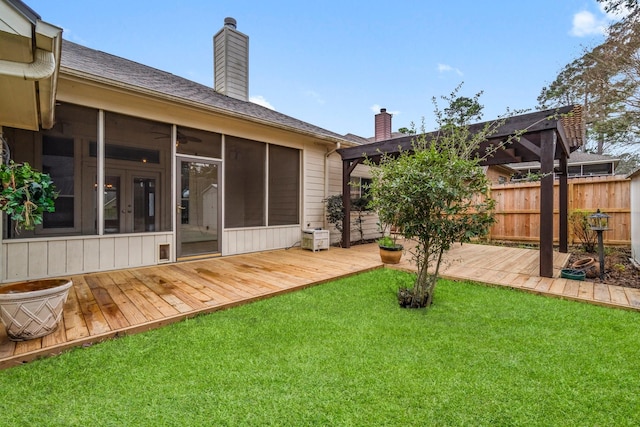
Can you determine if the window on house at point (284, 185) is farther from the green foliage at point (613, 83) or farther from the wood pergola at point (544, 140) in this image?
the green foliage at point (613, 83)

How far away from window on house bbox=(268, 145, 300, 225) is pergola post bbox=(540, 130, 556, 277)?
4.49 m

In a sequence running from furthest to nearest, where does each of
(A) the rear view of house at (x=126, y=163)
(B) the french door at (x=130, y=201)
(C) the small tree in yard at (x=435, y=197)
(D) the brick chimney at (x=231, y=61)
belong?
(D) the brick chimney at (x=231, y=61) → (B) the french door at (x=130, y=201) → (A) the rear view of house at (x=126, y=163) → (C) the small tree in yard at (x=435, y=197)

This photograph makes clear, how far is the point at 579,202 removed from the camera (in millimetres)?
6988

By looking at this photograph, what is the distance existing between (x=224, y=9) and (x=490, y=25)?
812 cm

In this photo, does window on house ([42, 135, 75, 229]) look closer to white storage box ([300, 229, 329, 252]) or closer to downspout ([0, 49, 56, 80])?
downspout ([0, 49, 56, 80])

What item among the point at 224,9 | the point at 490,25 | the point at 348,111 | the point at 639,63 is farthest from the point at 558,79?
the point at 224,9

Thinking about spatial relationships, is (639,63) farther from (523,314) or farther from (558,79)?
(523,314)

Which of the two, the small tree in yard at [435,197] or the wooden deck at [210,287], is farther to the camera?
the small tree in yard at [435,197]

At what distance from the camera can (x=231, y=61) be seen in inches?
301

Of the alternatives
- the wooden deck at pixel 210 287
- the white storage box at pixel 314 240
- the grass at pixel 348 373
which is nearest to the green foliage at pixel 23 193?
the wooden deck at pixel 210 287

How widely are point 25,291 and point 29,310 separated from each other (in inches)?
8.9

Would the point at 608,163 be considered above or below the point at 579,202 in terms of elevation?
above

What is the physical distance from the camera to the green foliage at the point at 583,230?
622cm

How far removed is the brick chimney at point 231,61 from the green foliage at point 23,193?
20.0 feet
